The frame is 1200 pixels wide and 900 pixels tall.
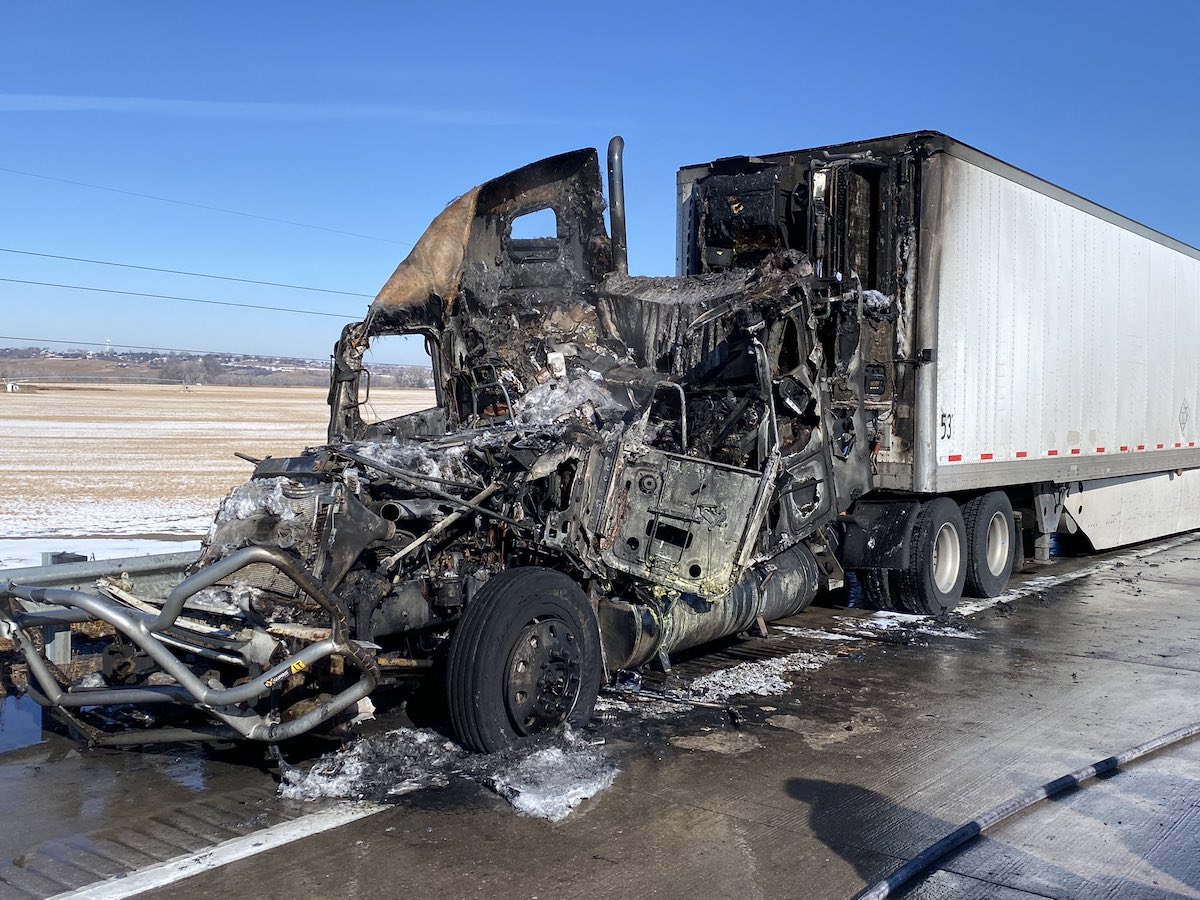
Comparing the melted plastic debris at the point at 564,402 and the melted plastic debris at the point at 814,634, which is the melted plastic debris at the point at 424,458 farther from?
the melted plastic debris at the point at 814,634

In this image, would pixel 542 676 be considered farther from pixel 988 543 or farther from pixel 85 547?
pixel 85 547

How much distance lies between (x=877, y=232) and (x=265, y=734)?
6.58 metres

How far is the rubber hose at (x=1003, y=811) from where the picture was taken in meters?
3.99

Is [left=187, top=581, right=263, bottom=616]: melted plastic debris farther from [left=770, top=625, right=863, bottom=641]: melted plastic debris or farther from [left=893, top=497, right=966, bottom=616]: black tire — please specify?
[left=893, top=497, right=966, bottom=616]: black tire

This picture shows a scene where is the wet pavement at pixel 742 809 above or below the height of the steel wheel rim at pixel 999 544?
below

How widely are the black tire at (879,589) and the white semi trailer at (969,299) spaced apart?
0.03m

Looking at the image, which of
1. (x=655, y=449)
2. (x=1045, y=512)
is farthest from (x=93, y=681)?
(x=1045, y=512)

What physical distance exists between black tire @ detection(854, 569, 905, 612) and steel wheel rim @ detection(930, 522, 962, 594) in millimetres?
476

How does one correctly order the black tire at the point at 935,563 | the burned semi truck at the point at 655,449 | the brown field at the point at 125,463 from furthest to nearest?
the brown field at the point at 125,463
the black tire at the point at 935,563
the burned semi truck at the point at 655,449

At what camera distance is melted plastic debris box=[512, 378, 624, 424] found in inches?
281

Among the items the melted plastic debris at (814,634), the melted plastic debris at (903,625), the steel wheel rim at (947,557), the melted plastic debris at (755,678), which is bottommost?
the melted plastic debris at (903,625)

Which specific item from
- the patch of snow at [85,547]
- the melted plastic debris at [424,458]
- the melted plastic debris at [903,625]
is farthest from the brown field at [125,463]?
the melted plastic debris at [903,625]

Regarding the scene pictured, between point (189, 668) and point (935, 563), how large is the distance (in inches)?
→ 270

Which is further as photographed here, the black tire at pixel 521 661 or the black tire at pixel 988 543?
the black tire at pixel 988 543
